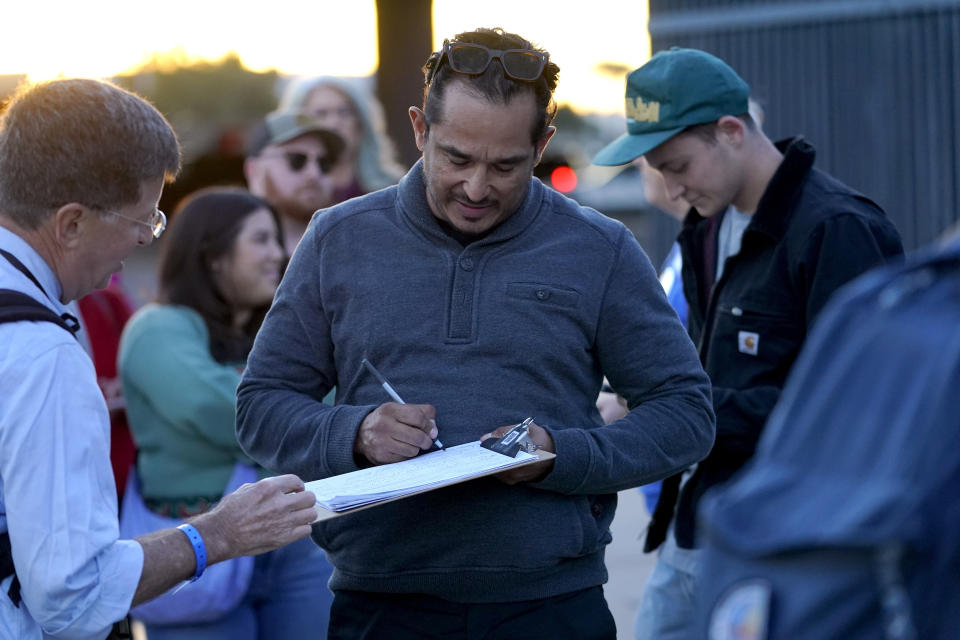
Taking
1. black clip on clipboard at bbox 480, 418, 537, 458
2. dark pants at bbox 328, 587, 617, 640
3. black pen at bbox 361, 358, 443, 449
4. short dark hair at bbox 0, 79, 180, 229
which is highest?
short dark hair at bbox 0, 79, 180, 229

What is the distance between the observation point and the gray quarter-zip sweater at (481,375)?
96.7 inches

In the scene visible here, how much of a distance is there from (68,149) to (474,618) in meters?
1.21

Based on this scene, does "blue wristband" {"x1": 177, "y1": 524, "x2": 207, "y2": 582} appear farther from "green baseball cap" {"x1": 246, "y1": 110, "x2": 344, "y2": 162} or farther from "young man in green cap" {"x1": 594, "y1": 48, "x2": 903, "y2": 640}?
"green baseball cap" {"x1": 246, "y1": 110, "x2": 344, "y2": 162}

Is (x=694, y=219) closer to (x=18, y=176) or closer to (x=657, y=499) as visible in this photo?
(x=657, y=499)

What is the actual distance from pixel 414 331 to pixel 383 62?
173 inches

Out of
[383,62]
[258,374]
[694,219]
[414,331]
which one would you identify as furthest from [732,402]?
[383,62]

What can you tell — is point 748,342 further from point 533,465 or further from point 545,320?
point 533,465

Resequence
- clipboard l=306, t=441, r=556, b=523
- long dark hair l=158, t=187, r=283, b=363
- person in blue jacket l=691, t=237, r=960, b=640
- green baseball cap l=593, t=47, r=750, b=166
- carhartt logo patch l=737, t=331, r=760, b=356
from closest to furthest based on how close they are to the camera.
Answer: person in blue jacket l=691, t=237, r=960, b=640 < clipboard l=306, t=441, r=556, b=523 < carhartt logo patch l=737, t=331, r=760, b=356 < green baseball cap l=593, t=47, r=750, b=166 < long dark hair l=158, t=187, r=283, b=363

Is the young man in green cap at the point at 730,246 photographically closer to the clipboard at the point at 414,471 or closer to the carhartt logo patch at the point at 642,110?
the carhartt logo patch at the point at 642,110

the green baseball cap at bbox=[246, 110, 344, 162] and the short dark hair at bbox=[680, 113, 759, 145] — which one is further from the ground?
the short dark hair at bbox=[680, 113, 759, 145]

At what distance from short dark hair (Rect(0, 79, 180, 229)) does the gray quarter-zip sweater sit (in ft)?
1.65

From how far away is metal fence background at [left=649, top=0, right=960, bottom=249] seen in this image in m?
7.21

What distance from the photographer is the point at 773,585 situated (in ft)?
3.86

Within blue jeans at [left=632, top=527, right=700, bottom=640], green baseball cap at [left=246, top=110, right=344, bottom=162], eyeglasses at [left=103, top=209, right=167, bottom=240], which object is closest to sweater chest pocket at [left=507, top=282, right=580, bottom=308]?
eyeglasses at [left=103, top=209, right=167, bottom=240]
